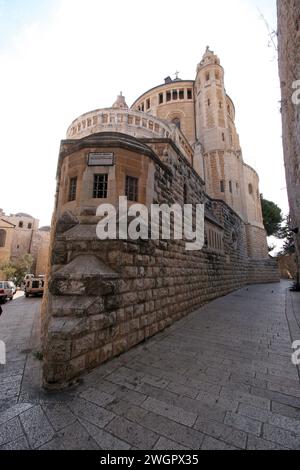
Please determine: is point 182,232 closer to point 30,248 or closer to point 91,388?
point 91,388

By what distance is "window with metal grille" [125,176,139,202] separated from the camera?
16.2 ft

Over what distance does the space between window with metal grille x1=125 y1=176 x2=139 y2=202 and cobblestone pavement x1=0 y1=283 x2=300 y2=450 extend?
3.41m

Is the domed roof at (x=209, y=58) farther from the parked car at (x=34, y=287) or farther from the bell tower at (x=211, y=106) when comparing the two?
the parked car at (x=34, y=287)

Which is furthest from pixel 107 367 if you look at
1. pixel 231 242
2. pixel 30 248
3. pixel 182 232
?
pixel 30 248

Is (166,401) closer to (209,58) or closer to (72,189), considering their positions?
(72,189)

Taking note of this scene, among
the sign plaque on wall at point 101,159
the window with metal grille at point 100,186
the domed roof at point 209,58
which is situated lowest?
the window with metal grille at point 100,186

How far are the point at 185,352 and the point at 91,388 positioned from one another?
198 cm

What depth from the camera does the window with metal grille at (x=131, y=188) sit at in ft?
16.2

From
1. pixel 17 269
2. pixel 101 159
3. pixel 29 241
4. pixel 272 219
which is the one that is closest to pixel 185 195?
pixel 101 159

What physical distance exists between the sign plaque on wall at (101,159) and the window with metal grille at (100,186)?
0.28 m

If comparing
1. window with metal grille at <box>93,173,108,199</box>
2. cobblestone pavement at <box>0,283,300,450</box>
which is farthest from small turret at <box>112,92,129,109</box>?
cobblestone pavement at <box>0,283,300,450</box>

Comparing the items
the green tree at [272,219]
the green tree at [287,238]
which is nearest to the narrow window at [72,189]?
the green tree at [287,238]

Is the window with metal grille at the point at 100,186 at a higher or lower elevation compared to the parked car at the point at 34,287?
higher
